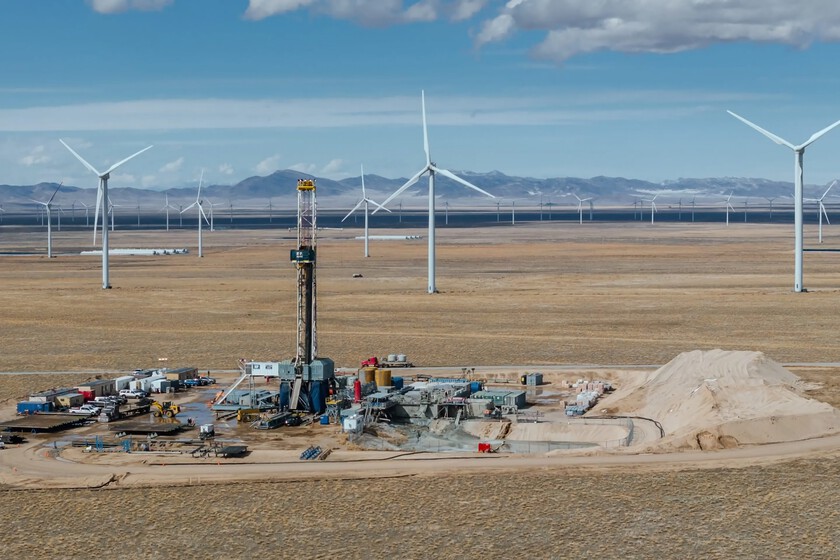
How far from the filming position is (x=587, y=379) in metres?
75.1

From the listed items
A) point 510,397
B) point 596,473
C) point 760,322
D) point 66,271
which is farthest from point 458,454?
point 66,271

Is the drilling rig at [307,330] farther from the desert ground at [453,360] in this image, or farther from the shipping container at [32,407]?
the shipping container at [32,407]

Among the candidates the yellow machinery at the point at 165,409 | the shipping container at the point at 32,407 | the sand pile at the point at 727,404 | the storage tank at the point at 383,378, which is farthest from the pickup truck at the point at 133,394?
the sand pile at the point at 727,404

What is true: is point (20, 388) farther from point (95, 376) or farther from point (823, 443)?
point (823, 443)

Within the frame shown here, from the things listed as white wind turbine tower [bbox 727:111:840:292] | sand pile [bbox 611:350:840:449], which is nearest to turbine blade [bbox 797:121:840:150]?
white wind turbine tower [bbox 727:111:840:292]

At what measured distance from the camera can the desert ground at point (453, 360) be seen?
41.9m

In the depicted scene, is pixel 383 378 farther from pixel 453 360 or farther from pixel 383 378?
pixel 453 360

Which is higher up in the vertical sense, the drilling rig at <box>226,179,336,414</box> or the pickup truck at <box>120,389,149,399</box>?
the drilling rig at <box>226,179,336,414</box>

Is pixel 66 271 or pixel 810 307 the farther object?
pixel 66 271

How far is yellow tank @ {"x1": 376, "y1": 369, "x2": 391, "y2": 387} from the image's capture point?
7025cm

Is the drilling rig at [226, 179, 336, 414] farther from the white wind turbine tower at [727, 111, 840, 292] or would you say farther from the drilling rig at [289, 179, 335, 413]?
the white wind turbine tower at [727, 111, 840, 292]

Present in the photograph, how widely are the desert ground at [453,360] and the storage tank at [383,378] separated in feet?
35.1

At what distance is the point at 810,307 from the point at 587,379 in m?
45.0

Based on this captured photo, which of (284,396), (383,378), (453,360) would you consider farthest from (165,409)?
(453,360)
